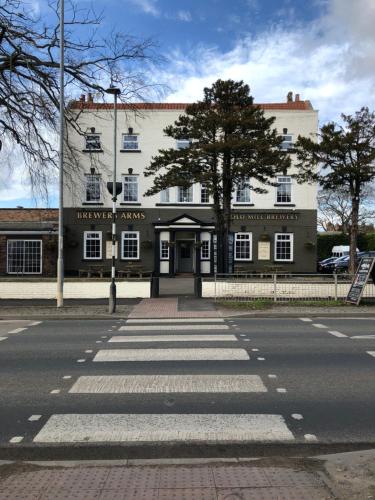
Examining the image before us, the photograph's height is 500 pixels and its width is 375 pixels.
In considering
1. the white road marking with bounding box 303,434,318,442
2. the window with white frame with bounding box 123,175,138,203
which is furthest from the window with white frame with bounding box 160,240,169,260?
the white road marking with bounding box 303,434,318,442

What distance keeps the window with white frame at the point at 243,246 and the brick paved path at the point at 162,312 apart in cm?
1504

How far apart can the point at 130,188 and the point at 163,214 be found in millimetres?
2866

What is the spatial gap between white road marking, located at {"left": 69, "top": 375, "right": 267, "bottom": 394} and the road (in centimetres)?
1

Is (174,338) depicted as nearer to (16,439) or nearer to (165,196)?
(16,439)

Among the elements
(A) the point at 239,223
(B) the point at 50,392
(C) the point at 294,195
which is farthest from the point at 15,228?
(B) the point at 50,392

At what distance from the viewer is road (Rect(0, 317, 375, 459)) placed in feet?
15.7

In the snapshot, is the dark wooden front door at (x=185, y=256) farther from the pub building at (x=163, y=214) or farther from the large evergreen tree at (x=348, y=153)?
the large evergreen tree at (x=348, y=153)

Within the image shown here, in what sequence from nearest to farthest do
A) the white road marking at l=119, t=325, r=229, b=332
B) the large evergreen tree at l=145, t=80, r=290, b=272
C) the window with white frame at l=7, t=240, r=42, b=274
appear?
the white road marking at l=119, t=325, r=229, b=332, the large evergreen tree at l=145, t=80, r=290, b=272, the window with white frame at l=7, t=240, r=42, b=274

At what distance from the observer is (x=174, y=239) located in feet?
106

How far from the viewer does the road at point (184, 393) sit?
189 inches

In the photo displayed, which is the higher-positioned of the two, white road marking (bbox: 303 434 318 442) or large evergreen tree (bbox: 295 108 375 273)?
large evergreen tree (bbox: 295 108 375 273)

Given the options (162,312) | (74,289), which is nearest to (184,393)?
(162,312)

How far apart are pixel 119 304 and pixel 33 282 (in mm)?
4376

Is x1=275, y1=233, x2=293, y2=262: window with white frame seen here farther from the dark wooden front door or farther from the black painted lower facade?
the dark wooden front door
